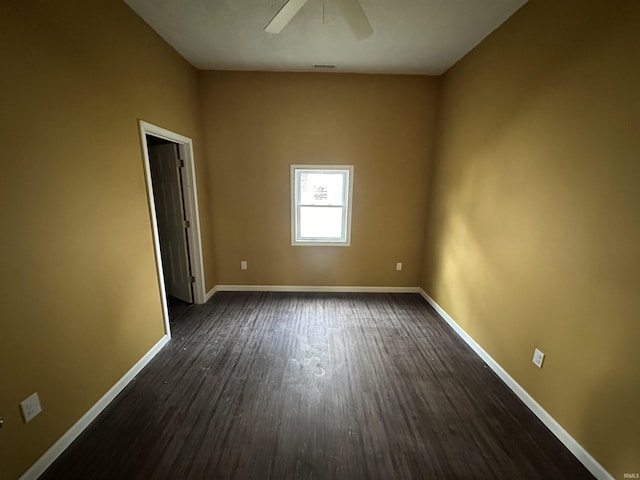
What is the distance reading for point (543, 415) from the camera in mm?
1697

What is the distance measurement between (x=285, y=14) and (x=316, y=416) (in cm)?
255

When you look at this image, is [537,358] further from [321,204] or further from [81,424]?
[81,424]

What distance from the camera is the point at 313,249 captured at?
3.64m

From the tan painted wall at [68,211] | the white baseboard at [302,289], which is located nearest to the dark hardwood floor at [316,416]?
the tan painted wall at [68,211]

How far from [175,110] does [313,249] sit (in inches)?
91.1

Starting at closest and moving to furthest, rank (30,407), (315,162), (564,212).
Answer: (30,407), (564,212), (315,162)

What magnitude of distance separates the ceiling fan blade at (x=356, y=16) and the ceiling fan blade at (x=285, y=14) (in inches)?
9.1

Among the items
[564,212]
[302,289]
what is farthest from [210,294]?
[564,212]

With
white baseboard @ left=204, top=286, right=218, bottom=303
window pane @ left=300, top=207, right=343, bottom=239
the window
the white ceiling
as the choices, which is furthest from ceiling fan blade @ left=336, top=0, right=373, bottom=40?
white baseboard @ left=204, top=286, right=218, bottom=303

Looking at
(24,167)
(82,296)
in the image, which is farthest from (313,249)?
(24,167)

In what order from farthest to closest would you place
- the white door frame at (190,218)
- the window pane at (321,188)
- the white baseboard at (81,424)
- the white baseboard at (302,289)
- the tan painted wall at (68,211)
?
the white baseboard at (302,289) < the window pane at (321,188) < the white door frame at (190,218) < the white baseboard at (81,424) < the tan painted wall at (68,211)

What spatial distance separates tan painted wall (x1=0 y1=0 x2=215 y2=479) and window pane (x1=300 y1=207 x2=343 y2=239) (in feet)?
6.37

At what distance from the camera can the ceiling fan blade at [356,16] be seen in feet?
4.57

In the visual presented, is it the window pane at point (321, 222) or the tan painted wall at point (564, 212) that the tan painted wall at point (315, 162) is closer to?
the window pane at point (321, 222)
